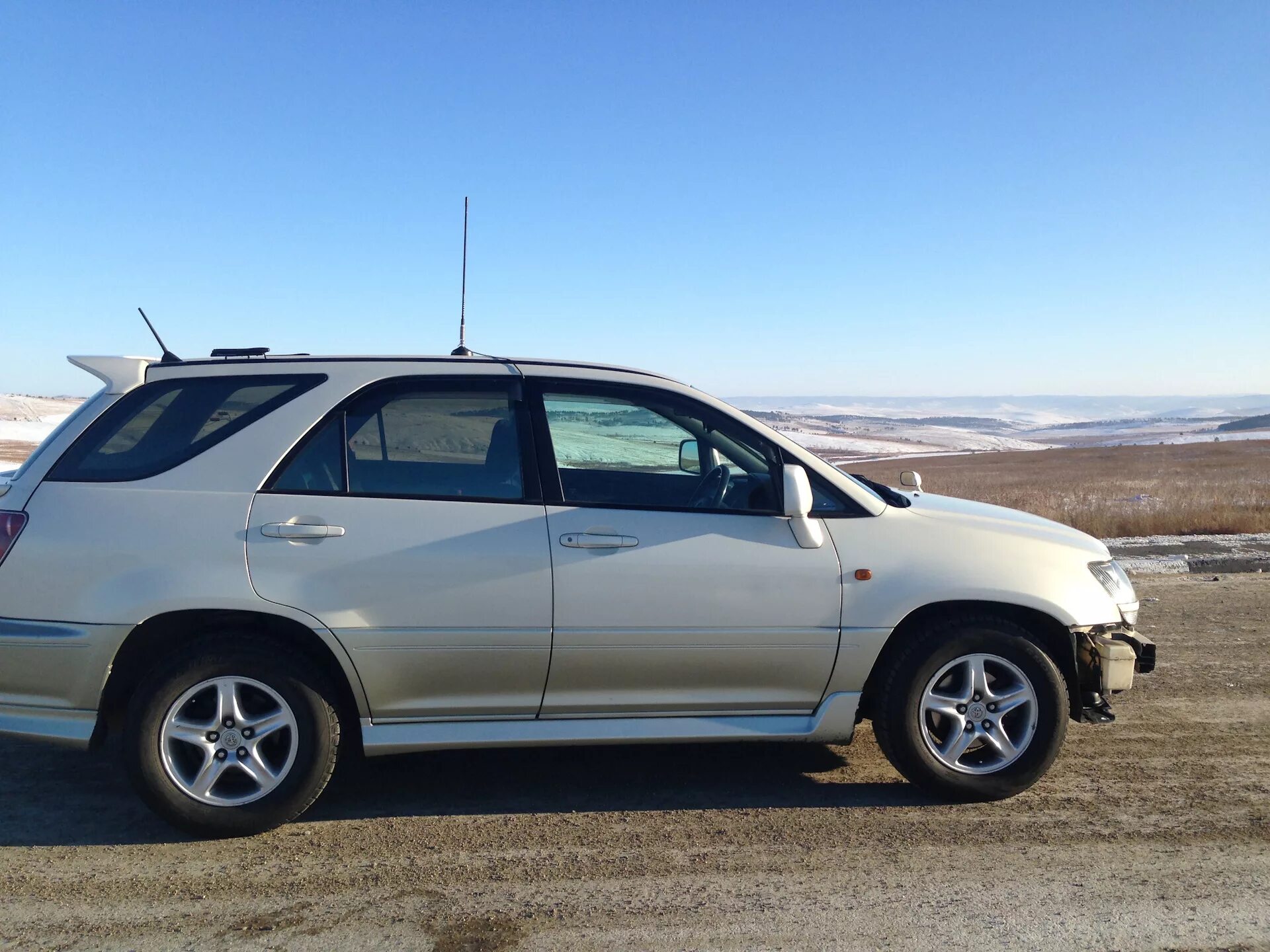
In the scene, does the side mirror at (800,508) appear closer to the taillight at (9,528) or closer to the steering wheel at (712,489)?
the steering wheel at (712,489)

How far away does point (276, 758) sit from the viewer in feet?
12.6

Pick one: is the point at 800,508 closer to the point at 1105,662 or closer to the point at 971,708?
the point at 971,708

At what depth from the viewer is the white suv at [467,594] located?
369 centimetres

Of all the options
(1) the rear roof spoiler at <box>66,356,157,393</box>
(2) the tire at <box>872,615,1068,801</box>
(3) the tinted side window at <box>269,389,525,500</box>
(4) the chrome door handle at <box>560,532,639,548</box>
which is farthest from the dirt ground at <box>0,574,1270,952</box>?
(1) the rear roof spoiler at <box>66,356,157,393</box>

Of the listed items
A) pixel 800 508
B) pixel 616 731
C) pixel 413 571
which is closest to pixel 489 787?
pixel 616 731

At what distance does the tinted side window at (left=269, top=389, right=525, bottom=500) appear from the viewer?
388cm

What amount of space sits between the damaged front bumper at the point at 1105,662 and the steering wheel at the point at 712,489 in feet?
5.42

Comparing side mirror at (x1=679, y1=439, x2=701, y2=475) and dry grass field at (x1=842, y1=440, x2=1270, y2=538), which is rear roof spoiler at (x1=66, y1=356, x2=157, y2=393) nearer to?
side mirror at (x1=679, y1=439, x2=701, y2=475)

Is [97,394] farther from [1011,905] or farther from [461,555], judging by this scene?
[1011,905]

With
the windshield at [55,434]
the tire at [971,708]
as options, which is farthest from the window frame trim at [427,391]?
the tire at [971,708]

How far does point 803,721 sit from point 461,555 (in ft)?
5.31

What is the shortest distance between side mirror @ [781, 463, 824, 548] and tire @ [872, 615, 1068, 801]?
25.1 inches

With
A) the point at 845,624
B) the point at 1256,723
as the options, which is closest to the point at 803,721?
the point at 845,624

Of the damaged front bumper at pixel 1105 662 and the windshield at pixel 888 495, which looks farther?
the windshield at pixel 888 495
